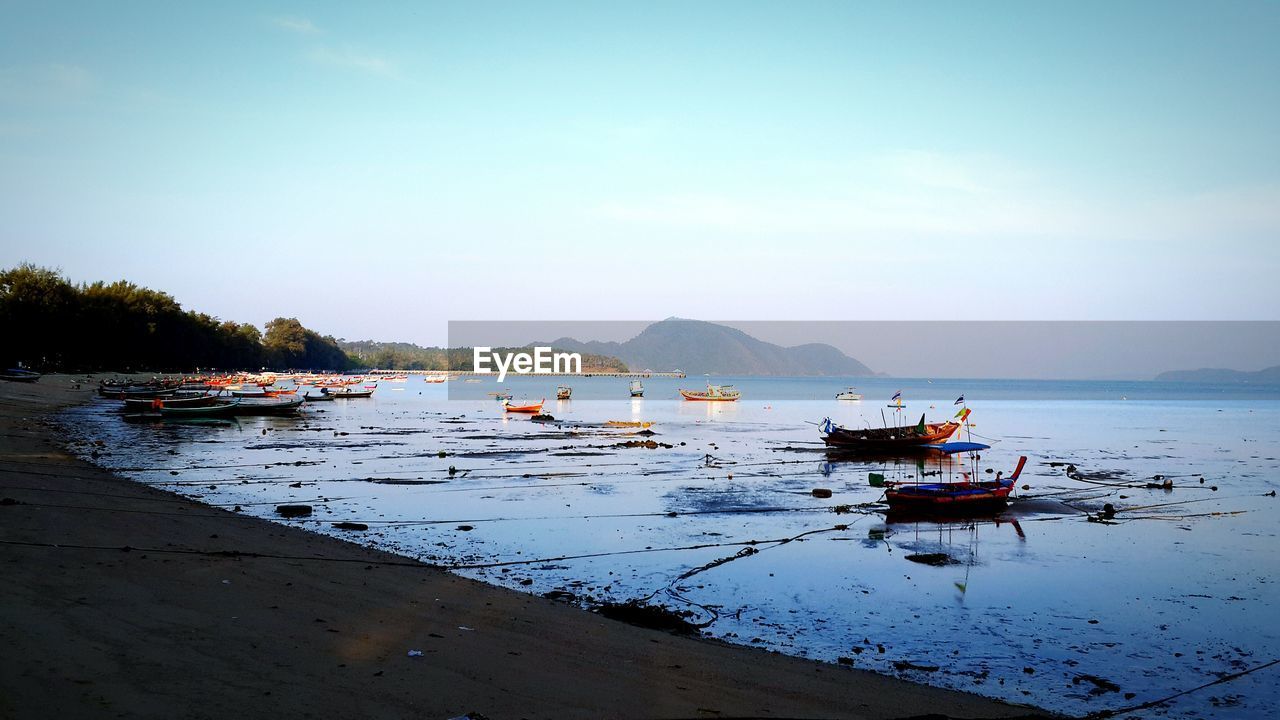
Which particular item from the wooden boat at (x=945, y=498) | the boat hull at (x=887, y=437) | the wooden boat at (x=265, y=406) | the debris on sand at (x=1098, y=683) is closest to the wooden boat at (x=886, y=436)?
the boat hull at (x=887, y=437)

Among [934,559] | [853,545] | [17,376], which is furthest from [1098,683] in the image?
[17,376]

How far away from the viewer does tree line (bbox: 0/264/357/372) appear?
268 ft

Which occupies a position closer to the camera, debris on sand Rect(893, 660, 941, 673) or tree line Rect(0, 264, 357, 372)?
debris on sand Rect(893, 660, 941, 673)

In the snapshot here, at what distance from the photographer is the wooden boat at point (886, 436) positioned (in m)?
41.4

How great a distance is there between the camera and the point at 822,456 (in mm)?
38750

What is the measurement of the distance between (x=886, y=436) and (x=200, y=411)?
4385 centimetres

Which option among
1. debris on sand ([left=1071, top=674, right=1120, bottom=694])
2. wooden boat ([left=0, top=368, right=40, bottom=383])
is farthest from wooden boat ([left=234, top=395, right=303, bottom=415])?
debris on sand ([left=1071, top=674, right=1120, bottom=694])

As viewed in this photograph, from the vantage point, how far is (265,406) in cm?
6075

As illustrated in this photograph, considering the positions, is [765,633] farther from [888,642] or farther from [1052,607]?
[1052,607]

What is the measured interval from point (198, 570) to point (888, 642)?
9403 millimetres

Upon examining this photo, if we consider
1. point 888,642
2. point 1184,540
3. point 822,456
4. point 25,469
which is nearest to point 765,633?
point 888,642

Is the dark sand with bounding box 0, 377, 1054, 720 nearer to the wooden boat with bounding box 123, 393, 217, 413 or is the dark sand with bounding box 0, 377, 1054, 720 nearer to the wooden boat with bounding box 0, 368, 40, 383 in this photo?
the wooden boat with bounding box 123, 393, 217, 413

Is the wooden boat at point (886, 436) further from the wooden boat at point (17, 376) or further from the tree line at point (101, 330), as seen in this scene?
the tree line at point (101, 330)

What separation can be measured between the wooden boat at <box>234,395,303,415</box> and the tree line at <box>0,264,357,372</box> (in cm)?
3618
